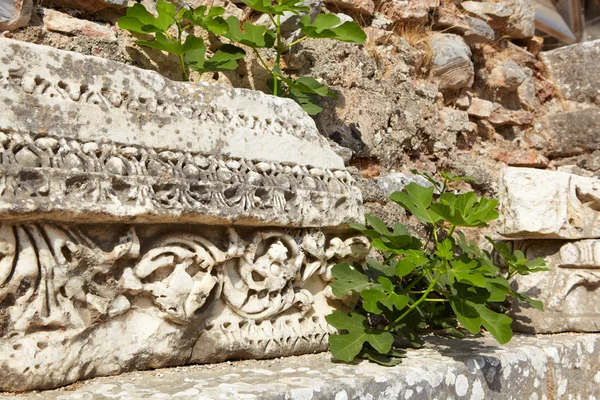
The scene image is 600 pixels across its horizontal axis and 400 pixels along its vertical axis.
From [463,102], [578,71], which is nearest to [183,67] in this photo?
[463,102]

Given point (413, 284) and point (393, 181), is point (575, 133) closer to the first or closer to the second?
point (393, 181)

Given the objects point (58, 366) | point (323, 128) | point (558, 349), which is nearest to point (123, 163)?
point (58, 366)

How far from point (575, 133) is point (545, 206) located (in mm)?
1646

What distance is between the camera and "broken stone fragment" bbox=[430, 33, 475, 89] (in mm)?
3617

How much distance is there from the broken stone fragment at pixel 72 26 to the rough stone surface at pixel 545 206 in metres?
1.72

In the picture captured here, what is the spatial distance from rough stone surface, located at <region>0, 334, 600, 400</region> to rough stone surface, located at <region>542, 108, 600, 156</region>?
1714 mm

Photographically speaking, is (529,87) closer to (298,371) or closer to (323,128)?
(323,128)

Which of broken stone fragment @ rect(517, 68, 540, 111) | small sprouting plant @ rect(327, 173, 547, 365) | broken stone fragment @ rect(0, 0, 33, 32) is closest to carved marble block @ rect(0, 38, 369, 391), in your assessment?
small sprouting plant @ rect(327, 173, 547, 365)

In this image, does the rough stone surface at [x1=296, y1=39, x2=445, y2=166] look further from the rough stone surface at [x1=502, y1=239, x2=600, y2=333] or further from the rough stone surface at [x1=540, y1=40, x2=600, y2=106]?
the rough stone surface at [x1=540, y1=40, x2=600, y2=106]

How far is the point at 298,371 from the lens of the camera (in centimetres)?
193

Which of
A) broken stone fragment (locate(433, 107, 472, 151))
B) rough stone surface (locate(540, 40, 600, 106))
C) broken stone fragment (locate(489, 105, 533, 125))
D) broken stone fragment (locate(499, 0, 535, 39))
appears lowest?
broken stone fragment (locate(433, 107, 472, 151))

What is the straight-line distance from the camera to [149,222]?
5.95 ft

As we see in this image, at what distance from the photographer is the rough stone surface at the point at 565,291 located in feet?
9.25

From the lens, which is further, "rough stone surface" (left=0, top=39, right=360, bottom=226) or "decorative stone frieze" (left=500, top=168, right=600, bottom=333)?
"decorative stone frieze" (left=500, top=168, right=600, bottom=333)
